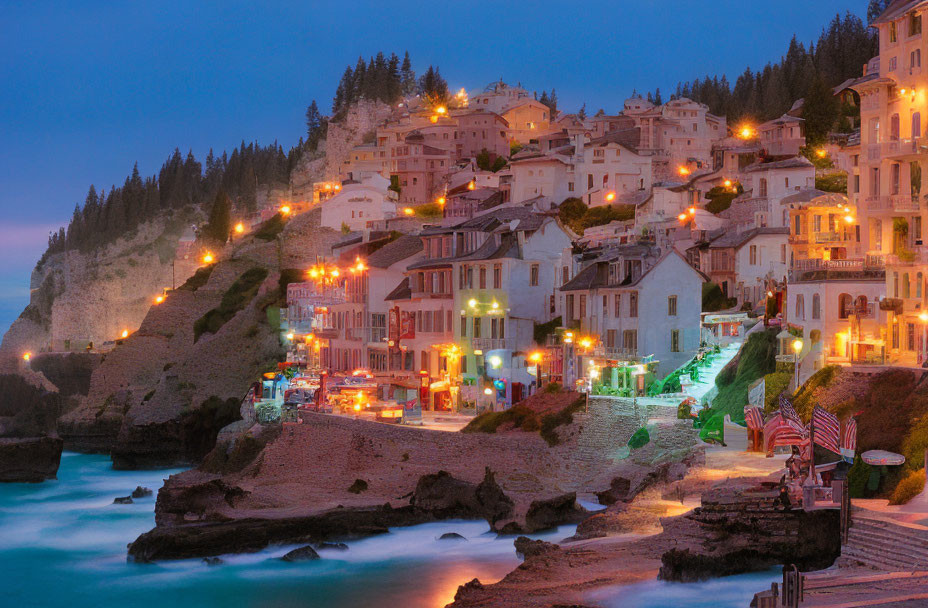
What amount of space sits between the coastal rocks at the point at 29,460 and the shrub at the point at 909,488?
5575 cm

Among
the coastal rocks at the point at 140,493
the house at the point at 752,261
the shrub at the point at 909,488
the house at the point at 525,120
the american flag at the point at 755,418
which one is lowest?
the coastal rocks at the point at 140,493

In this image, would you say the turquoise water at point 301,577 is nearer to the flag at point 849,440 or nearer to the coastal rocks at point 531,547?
the coastal rocks at point 531,547

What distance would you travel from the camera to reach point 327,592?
3644cm

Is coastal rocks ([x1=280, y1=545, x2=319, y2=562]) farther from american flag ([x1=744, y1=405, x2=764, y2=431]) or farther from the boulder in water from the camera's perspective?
american flag ([x1=744, y1=405, x2=764, y2=431])

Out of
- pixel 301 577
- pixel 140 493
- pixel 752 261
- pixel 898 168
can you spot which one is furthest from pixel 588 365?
pixel 140 493

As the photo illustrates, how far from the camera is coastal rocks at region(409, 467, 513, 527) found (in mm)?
42438

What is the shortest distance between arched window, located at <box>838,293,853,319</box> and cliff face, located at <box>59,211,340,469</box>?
45.7 meters

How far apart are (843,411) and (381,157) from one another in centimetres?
9644

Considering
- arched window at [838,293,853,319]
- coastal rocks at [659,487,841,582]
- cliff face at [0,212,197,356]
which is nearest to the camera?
coastal rocks at [659,487,841,582]

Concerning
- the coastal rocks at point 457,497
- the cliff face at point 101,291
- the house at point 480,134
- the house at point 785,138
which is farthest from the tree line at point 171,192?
the coastal rocks at point 457,497

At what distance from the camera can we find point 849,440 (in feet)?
100.0

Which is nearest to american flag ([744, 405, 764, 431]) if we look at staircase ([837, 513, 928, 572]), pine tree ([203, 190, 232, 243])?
staircase ([837, 513, 928, 572])

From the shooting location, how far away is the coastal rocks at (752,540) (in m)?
27.9

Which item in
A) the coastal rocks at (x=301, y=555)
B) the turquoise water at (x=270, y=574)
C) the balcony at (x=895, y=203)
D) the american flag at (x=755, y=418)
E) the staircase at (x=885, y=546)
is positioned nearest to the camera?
the staircase at (x=885, y=546)
